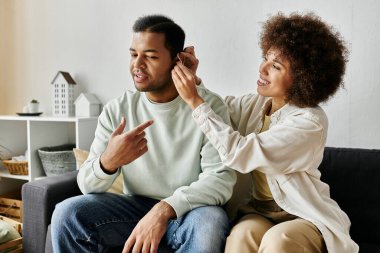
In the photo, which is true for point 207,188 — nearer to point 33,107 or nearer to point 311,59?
point 311,59

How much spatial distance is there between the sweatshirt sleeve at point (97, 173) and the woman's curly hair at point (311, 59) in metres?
0.70

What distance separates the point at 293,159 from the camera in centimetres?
118

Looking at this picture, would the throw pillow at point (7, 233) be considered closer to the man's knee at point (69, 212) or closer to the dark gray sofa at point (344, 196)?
the dark gray sofa at point (344, 196)

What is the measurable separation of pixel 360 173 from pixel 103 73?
5.50ft

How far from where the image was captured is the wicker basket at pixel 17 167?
94.4 inches

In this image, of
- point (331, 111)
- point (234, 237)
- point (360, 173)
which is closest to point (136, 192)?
point (234, 237)

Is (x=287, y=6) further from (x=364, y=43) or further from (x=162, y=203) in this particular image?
(x=162, y=203)

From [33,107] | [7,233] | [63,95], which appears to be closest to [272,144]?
[7,233]

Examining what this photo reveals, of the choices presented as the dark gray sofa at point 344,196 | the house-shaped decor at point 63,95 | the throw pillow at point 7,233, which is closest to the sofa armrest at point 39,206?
Result: the dark gray sofa at point 344,196

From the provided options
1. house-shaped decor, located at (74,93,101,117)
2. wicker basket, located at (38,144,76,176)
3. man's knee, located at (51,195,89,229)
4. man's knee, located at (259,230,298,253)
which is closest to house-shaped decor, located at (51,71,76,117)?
house-shaped decor, located at (74,93,101,117)

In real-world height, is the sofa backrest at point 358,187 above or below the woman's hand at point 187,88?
below

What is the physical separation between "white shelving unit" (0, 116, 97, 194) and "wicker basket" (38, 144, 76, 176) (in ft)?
0.28

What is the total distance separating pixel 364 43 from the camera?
1.77 meters

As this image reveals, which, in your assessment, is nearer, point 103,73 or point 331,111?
point 331,111
